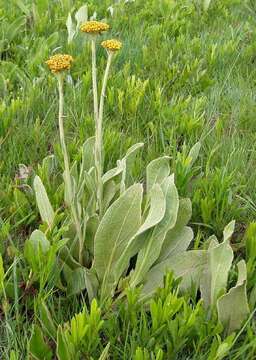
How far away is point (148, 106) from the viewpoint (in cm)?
296

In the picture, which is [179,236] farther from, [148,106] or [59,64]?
[148,106]

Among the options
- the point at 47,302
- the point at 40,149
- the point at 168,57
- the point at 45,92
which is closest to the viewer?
the point at 47,302

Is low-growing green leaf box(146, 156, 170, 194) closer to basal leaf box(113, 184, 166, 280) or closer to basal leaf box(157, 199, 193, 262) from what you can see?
basal leaf box(157, 199, 193, 262)

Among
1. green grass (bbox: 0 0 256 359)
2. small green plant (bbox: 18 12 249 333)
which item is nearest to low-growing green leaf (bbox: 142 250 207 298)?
small green plant (bbox: 18 12 249 333)

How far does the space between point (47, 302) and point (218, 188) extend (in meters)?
0.77

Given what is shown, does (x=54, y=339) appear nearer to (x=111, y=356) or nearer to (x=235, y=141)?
(x=111, y=356)

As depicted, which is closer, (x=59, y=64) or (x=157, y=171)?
(x=59, y=64)

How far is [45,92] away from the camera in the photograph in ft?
9.89

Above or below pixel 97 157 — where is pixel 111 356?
below

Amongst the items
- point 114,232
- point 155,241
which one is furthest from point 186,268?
point 114,232

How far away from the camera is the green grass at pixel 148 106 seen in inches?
83.0

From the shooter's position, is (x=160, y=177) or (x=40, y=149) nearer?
(x=160, y=177)

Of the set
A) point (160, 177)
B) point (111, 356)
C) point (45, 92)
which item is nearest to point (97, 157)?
point (160, 177)

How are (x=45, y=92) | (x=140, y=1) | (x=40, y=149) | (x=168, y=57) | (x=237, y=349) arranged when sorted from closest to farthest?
(x=237, y=349) < (x=40, y=149) < (x=45, y=92) < (x=168, y=57) < (x=140, y=1)
